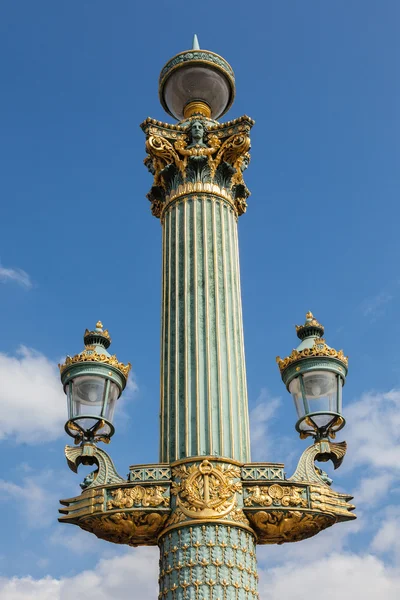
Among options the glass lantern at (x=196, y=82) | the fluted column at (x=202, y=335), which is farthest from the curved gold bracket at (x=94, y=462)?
the glass lantern at (x=196, y=82)

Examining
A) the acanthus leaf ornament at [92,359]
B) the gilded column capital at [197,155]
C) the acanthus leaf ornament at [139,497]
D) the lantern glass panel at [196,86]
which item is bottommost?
the acanthus leaf ornament at [139,497]

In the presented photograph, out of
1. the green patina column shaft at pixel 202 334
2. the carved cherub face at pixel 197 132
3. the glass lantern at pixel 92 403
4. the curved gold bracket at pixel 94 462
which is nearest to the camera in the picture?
the green patina column shaft at pixel 202 334

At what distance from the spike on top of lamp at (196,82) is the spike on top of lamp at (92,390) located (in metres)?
6.67

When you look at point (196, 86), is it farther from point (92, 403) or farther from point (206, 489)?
point (206, 489)

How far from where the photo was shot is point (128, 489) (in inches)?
511

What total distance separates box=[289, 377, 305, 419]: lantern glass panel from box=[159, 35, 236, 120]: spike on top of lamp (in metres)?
6.80

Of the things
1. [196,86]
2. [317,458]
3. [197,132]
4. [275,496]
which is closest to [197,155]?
[197,132]

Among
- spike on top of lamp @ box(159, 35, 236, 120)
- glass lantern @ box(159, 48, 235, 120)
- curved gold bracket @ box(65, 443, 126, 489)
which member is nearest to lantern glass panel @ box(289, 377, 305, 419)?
curved gold bracket @ box(65, 443, 126, 489)

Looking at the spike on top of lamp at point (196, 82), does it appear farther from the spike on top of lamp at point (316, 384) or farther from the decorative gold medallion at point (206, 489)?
the decorative gold medallion at point (206, 489)

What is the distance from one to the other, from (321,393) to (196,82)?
8.11 meters

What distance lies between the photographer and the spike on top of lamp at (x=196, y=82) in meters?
19.0

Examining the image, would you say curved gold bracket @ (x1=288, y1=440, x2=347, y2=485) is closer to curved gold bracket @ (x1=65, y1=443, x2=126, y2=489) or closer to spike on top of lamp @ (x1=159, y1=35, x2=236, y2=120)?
curved gold bracket @ (x1=65, y1=443, x2=126, y2=489)

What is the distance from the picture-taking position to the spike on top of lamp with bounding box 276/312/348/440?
14047mm

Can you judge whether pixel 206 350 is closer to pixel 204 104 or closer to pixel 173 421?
pixel 173 421
